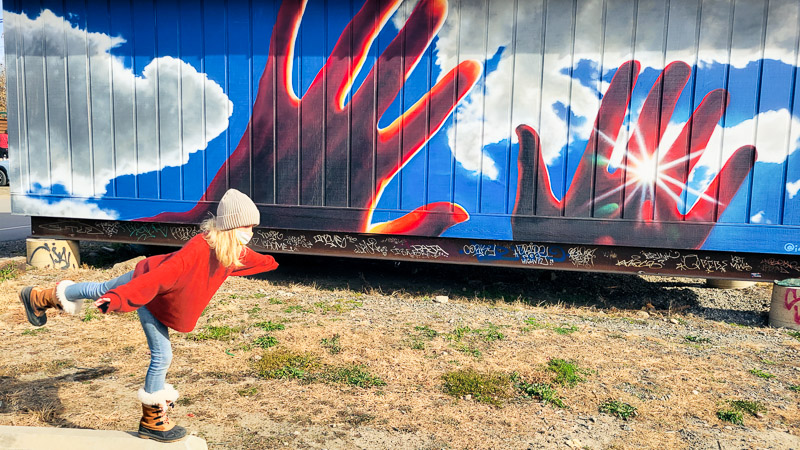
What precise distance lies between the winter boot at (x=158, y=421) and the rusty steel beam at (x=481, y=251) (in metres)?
4.10

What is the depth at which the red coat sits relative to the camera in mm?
2815

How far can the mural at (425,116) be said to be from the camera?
6.24 m

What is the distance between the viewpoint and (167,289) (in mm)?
2906

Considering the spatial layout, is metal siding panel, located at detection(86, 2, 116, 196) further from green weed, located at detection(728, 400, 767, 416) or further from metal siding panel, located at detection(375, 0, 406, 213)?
green weed, located at detection(728, 400, 767, 416)

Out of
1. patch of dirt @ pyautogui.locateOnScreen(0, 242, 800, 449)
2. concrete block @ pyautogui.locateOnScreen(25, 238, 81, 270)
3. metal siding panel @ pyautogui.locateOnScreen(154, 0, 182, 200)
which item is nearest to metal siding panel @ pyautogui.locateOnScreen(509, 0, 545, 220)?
patch of dirt @ pyautogui.locateOnScreen(0, 242, 800, 449)

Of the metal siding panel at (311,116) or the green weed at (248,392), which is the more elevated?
the metal siding panel at (311,116)

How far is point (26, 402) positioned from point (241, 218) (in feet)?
7.66

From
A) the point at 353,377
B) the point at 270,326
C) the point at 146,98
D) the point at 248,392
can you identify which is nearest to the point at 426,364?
the point at 353,377

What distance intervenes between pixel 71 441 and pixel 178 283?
104 centimetres

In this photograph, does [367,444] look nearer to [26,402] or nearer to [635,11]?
[26,402]

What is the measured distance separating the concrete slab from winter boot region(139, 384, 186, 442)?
4 centimetres

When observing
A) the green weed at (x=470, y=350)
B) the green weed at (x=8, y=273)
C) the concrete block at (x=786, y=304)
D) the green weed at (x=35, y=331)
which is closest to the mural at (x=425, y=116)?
the concrete block at (x=786, y=304)

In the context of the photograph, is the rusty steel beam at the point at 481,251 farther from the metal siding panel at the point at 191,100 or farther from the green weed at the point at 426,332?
the green weed at the point at 426,332

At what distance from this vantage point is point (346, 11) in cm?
693
